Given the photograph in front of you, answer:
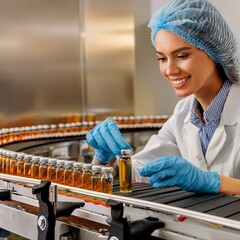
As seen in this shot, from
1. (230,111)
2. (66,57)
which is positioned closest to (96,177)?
(230,111)

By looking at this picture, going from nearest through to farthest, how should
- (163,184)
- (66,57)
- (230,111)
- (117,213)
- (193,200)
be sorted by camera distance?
(117,213) < (193,200) < (163,184) < (230,111) < (66,57)

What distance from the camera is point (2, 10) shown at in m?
2.83

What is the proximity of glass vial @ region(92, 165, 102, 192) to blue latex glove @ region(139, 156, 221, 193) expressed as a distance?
129 mm

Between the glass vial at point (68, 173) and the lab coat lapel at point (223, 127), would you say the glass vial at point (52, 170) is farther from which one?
the lab coat lapel at point (223, 127)

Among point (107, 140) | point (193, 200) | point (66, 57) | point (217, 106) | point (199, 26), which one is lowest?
point (193, 200)

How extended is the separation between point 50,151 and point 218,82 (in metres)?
1.37

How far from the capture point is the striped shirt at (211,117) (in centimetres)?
138

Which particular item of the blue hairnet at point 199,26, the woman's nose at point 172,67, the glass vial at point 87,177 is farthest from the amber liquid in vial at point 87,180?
the blue hairnet at point 199,26

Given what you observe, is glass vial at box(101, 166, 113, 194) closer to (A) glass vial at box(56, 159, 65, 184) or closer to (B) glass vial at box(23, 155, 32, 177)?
(A) glass vial at box(56, 159, 65, 184)

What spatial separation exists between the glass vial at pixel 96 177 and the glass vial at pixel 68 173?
10cm

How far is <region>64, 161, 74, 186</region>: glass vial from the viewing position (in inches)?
45.8

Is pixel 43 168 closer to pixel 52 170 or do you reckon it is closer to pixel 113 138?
pixel 52 170

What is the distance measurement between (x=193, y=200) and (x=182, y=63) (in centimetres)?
51

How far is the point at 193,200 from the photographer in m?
0.94
